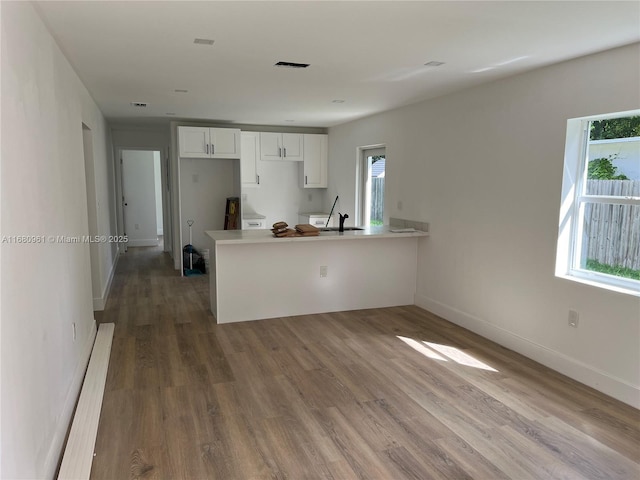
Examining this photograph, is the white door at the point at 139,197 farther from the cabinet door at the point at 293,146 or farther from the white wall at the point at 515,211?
the white wall at the point at 515,211

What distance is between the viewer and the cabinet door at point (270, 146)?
23.0 ft

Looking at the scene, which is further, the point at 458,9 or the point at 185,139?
the point at 185,139

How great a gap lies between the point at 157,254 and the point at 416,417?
274 inches

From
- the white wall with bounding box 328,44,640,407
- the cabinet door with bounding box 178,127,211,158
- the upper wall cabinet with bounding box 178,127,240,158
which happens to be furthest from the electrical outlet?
the cabinet door with bounding box 178,127,211,158

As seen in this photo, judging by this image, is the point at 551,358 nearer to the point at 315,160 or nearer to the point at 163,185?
the point at 315,160

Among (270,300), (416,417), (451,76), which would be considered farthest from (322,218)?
(416,417)

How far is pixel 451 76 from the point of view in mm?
3770

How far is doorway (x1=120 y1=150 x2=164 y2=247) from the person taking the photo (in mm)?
9367

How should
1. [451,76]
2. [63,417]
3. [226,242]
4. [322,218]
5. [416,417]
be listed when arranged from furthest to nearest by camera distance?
[322,218] < [226,242] < [451,76] < [416,417] < [63,417]

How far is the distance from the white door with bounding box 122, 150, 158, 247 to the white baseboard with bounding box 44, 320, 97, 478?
6.17 m

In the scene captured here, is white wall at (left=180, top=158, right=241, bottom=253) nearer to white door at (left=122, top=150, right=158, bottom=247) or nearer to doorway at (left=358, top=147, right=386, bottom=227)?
doorway at (left=358, top=147, right=386, bottom=227)

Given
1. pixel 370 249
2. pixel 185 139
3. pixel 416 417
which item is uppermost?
pixel 185 139

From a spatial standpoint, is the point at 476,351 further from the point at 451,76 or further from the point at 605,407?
the point at 451,76

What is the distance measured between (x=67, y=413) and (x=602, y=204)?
381 cm
